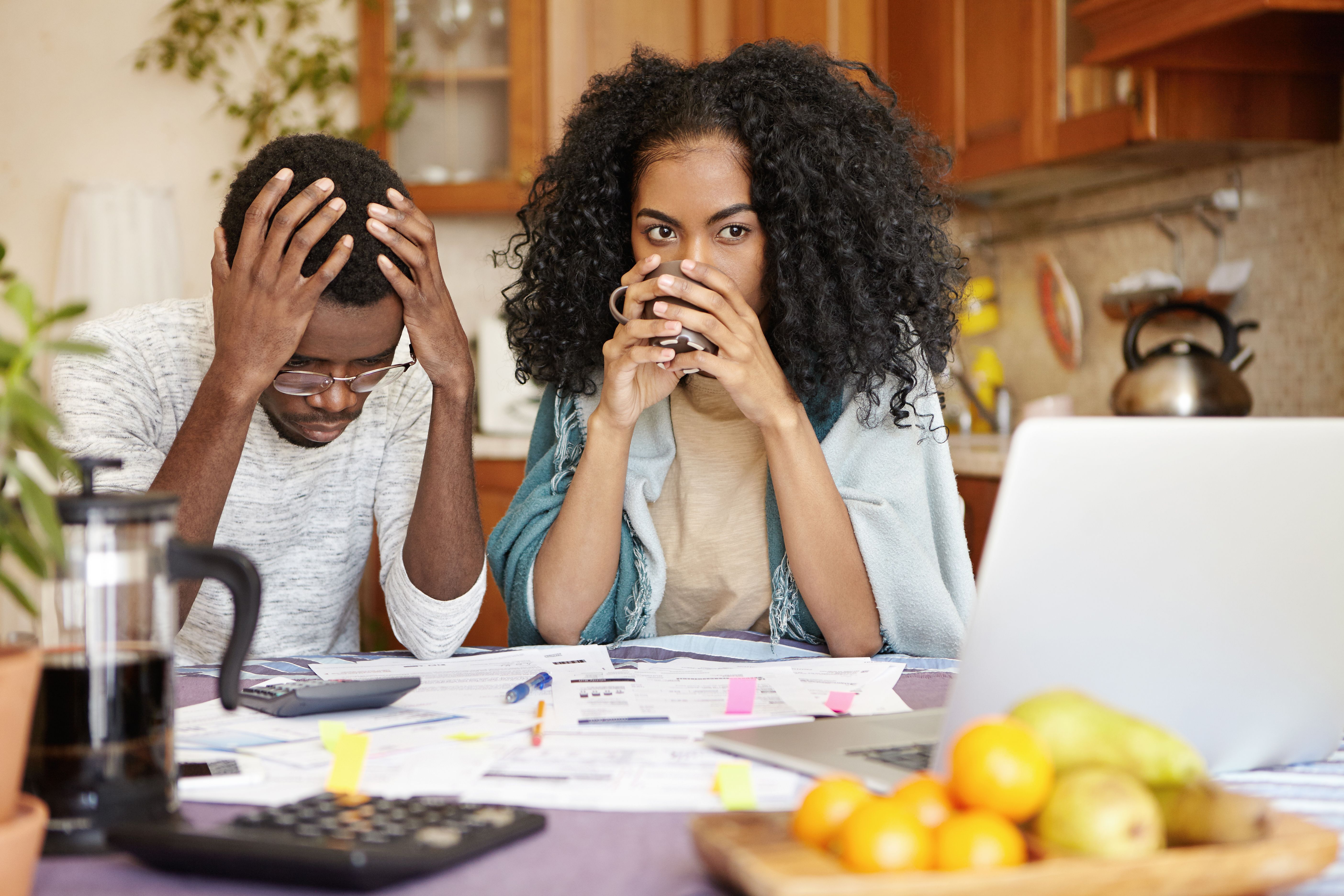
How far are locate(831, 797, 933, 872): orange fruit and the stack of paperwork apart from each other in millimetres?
188

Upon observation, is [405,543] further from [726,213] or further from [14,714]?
[14,714]

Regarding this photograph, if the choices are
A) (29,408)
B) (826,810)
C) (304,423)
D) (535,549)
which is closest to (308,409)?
(304,423)

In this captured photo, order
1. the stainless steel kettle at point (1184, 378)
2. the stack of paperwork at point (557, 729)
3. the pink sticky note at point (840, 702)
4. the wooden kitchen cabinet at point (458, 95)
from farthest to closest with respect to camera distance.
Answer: the wooden kitchen cabinet at point (458, 95) < the stainless steel kettle at point (1184, 378) < the pink sticky note at point (840, 702) < the stack of paperwork at point (557, 729)

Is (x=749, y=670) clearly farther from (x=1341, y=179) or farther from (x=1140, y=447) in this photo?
(x=1341, y=179)

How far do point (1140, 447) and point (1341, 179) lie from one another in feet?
6.54

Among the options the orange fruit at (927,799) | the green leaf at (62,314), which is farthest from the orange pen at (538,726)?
the green leaf at (62,314)

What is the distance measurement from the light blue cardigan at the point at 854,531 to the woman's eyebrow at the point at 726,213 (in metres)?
0.26

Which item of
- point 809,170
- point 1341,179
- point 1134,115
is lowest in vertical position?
point 809,170

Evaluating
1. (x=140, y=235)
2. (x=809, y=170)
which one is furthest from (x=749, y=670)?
(x=140, y=235)

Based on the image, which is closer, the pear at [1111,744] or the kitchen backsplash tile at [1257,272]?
the pear at [1111,744]

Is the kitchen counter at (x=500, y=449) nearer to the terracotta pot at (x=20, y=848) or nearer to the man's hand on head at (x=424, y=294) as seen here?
the man's hand on head at (x=424, y=294)

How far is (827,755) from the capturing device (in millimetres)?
769

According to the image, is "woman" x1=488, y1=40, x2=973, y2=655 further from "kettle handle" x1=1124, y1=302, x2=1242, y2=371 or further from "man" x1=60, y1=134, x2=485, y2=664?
"kettle handle" x1=1124, y1=302, x2=1242, y2=371

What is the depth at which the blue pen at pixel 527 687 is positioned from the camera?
3.16ft
